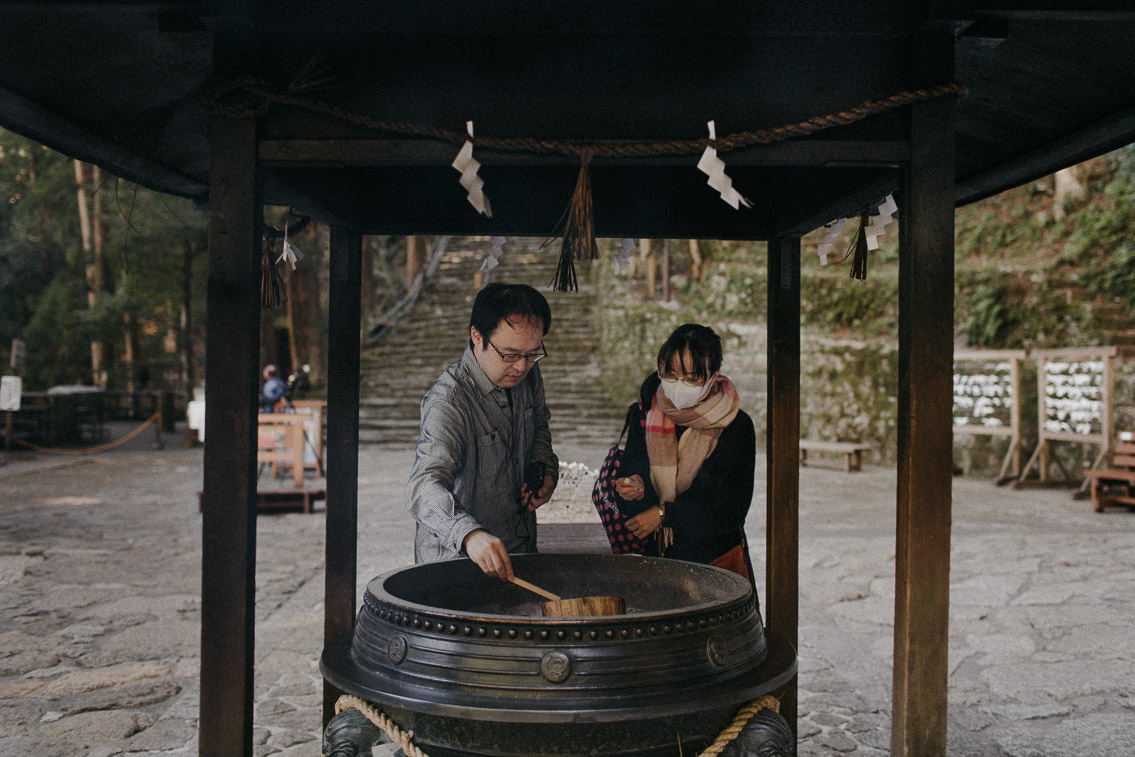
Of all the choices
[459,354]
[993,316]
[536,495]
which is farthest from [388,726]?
[459,354]

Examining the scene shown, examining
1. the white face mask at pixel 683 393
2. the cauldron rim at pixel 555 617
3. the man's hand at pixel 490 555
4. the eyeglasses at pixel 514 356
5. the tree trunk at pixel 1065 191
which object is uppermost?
the tree trunk at pixel 1065 191

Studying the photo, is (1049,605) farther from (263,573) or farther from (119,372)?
(119,372)

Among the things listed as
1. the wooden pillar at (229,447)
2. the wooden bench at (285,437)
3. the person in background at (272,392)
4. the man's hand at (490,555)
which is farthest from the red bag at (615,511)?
the person in background at (272,392)

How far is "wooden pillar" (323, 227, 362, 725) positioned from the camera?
335 centimetres

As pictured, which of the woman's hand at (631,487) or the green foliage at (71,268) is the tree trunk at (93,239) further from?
the woman's hand at (631,487)

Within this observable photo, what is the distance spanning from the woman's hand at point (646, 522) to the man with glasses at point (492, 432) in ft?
1.18

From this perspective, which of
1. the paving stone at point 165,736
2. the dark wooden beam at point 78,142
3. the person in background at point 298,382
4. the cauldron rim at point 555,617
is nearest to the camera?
the cauldron rim at point 555,617

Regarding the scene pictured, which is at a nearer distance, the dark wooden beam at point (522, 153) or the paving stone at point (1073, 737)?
the dark wooden beam at point (522, 153)

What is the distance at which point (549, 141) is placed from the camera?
225 cm

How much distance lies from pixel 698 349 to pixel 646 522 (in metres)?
0.68

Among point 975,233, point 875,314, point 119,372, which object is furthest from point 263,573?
point 119,372

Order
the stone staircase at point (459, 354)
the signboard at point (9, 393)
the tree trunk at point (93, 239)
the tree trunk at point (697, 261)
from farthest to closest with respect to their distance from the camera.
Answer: the tree trunk at point (93, 239), the tree trunk at point (697, 261), the stone staircase at point (459, 354), the signboard at point (9, 393)

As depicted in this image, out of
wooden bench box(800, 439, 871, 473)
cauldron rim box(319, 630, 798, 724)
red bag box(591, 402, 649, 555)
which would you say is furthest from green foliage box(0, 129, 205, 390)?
cauldron rim box(319, 630, 798, 724)

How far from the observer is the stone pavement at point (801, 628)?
13.0ft
